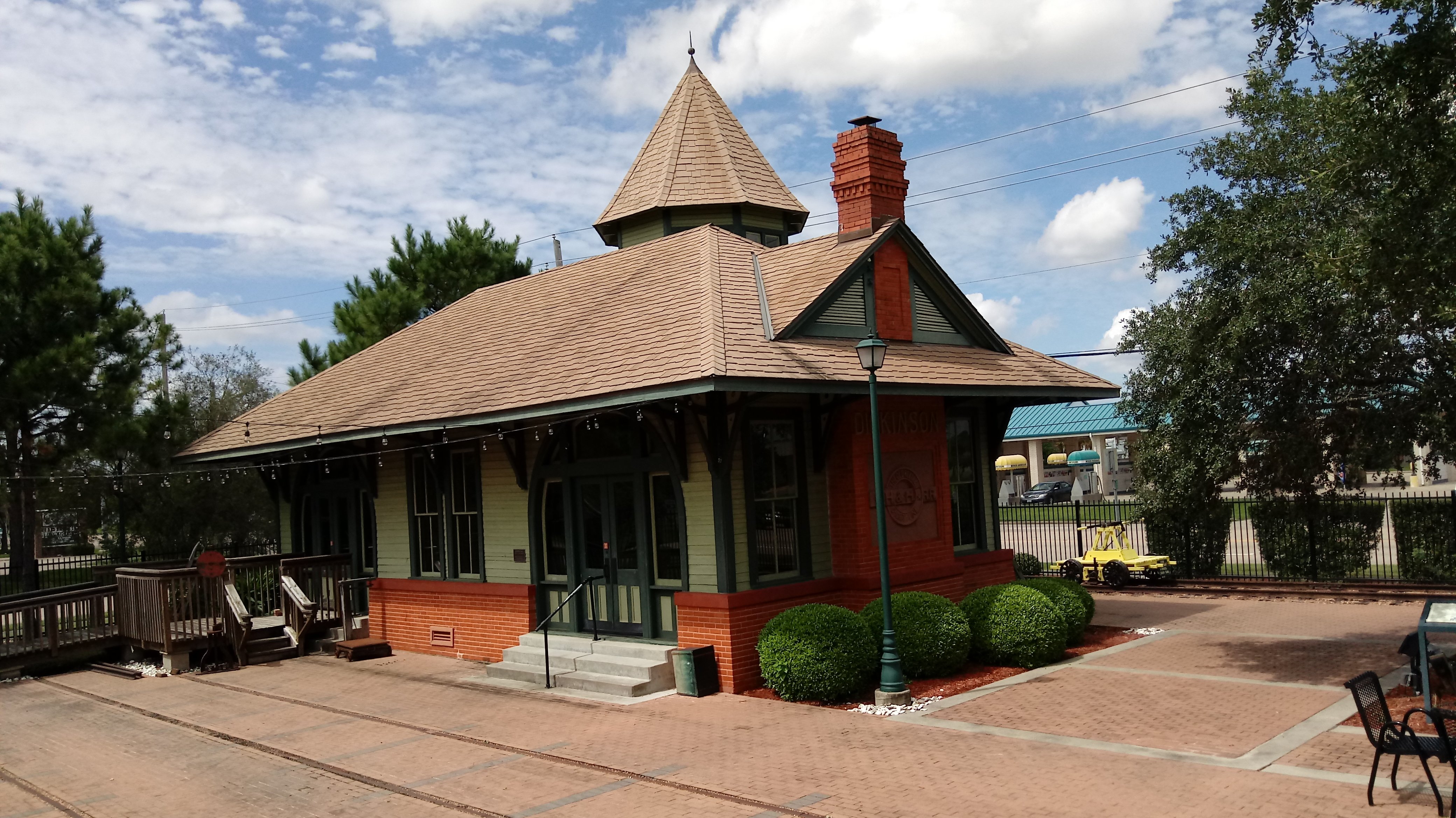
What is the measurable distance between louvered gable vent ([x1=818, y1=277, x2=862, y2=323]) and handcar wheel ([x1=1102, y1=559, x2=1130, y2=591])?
9.69 meters

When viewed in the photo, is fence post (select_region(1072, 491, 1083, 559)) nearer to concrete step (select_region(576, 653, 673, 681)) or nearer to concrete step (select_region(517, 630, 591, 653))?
concrete step (select_region(517, 630, 591, 653))

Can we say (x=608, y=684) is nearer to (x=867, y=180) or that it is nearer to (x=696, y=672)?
(x=696, y=672)

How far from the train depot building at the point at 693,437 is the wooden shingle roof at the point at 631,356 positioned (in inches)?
2.3

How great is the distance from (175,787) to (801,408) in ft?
26.1

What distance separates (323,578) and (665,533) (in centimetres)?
743

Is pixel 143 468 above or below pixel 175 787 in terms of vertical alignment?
above

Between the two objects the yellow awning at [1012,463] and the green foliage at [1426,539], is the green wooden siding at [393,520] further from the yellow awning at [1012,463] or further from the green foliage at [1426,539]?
the yellow awning at [1012,463]

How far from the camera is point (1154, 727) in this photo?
9844mm

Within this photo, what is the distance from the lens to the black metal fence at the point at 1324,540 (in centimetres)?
1950

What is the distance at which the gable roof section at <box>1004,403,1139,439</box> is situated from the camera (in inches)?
1977

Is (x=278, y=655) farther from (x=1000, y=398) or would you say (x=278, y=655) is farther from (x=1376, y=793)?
(x=1376, y=793)

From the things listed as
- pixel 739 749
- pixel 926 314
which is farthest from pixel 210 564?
pixel 926 314

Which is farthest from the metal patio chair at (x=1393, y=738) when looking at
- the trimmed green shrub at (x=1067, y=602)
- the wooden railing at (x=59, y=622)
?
the wooden railing at (x=59, y=622)

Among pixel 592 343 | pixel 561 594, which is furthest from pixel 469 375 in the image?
pixel 561 594
